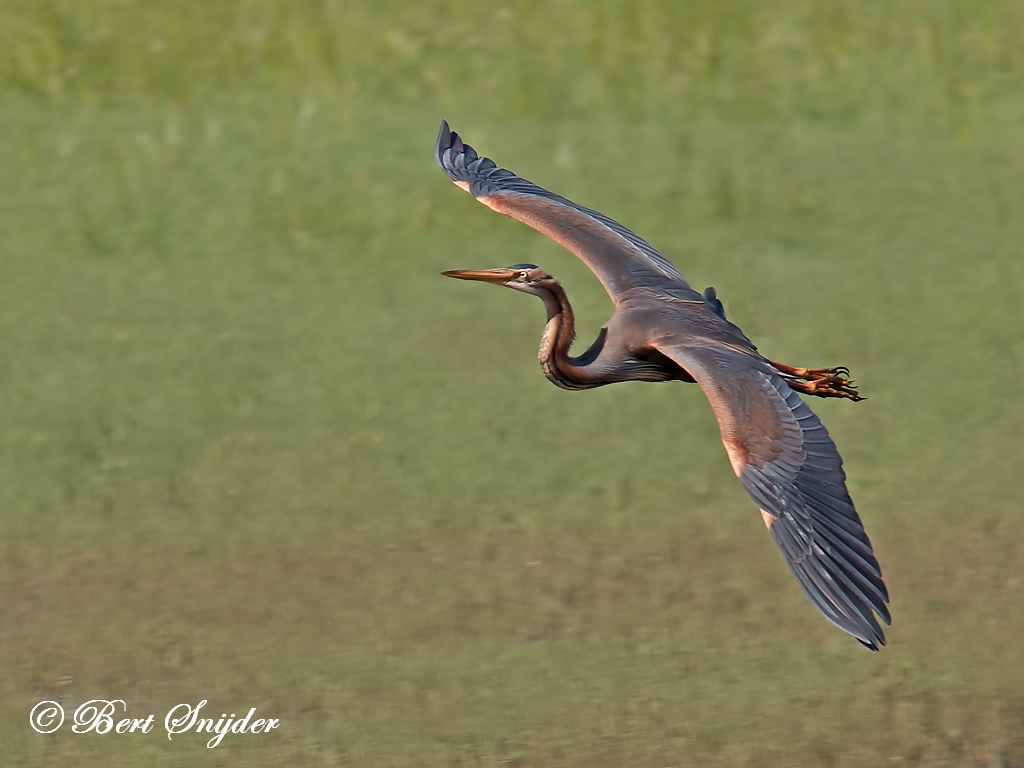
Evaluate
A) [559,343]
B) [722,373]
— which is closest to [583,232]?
[559,343]

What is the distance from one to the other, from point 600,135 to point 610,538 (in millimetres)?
6563

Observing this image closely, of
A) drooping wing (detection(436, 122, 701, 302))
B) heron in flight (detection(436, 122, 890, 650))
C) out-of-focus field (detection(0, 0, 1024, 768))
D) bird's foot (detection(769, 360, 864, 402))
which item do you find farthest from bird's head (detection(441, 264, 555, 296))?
out-of-focus field (detection(0, 0, 1024, 768))

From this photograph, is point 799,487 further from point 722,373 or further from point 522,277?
point 522,277

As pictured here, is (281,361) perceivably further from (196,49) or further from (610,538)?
(196,49)

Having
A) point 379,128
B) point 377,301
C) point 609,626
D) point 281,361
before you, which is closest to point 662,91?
point 379,128

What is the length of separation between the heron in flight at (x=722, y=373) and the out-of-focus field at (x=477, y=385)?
1.96m

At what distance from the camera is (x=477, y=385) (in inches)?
615

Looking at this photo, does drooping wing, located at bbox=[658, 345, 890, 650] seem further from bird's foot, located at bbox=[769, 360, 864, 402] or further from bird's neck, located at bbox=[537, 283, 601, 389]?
bird's neck, located at bbox=[537, 283, 601, 389]

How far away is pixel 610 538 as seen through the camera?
13.7 metres

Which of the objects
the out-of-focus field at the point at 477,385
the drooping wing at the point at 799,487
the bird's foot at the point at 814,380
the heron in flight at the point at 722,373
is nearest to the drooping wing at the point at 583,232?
the heron in flight at the point at 722,373

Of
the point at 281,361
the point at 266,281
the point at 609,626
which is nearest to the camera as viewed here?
the point at 609,626

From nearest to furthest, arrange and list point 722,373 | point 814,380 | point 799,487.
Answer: point 799,487 < point 722,373 < point 814,380

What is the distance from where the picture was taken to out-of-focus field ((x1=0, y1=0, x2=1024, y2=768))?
11977 millimetres

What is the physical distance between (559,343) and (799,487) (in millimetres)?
2525
